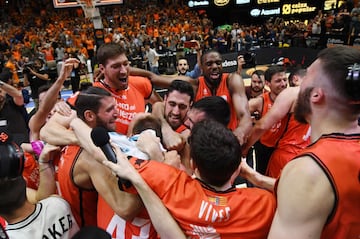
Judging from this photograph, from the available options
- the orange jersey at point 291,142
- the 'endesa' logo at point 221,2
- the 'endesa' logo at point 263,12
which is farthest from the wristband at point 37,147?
Answer: the 'endesa' logo at point 263,12

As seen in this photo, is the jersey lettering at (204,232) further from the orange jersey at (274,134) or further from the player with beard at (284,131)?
the orange jersey at (274,134)

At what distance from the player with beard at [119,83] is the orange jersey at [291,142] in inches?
61.9

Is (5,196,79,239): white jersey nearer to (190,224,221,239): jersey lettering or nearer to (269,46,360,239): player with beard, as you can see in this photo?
(190,224,221,239): jersey lettering

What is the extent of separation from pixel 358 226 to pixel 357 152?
326 millimetres

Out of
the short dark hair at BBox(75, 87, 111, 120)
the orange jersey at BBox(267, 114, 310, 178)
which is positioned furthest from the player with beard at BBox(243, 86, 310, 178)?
the short dark hair at BBox(75, 87, 111, 120)

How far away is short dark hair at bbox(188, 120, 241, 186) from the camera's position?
1.53m

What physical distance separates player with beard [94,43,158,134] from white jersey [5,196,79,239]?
1735 millimetres

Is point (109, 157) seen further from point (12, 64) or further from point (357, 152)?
point (12, 64)

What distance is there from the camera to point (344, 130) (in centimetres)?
149

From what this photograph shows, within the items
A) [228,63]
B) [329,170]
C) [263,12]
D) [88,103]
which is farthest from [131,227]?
[263,12]

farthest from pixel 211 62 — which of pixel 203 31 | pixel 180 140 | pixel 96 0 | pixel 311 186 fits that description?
pixel 203 31

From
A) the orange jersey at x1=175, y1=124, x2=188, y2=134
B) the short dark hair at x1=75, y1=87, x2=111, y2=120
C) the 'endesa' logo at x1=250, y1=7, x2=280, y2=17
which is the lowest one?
the orange jersey at x1=175, y1=124, x2=188, y2=134

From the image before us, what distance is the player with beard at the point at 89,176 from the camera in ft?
5.37

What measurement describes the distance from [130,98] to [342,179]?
2.62 meters
